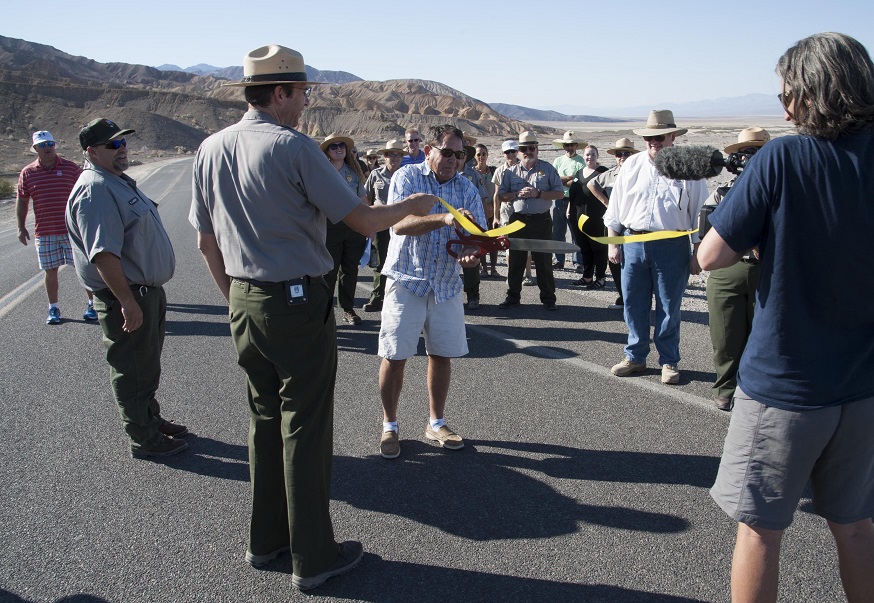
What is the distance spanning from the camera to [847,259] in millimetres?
2104

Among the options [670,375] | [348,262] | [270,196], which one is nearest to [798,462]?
[270,196]

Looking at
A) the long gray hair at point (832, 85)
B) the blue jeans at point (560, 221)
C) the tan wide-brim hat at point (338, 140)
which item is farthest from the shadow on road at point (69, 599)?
the blue jeans at point (560, 221)

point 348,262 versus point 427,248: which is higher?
point 427,248

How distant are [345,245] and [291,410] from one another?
489 centimetres

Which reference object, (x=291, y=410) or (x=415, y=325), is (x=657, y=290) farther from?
(x=291, y=410)

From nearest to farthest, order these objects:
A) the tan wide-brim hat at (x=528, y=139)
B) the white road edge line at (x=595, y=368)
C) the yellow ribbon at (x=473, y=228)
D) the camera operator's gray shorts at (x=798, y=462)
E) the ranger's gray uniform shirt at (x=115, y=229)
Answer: the camera operator's gray shorts at (x=798, y=462) → the yellow ribbon at (x=473, y=228) → the ranger's gray uniform shirt at (x=115, y=229) → the white road edge line at (x=595, y=368) → the tan wide-brim hat at (x=528, y=139)

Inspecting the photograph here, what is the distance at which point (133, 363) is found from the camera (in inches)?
170

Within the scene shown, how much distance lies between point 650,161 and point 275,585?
4.43m

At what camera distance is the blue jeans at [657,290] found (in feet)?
18.5

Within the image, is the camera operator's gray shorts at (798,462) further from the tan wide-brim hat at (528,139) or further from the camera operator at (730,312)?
the tan wide-brim hat at (528,139)

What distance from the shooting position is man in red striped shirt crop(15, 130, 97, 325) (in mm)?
7789

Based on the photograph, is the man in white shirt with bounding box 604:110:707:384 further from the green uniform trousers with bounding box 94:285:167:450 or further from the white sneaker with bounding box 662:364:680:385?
the green uniform trousers with bounding box 94:285:167:450

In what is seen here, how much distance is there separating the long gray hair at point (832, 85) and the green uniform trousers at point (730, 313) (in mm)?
2765

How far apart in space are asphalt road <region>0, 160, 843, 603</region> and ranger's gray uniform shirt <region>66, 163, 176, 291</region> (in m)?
1.16
